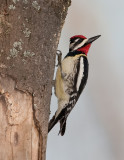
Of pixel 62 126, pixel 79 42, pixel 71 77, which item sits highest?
pixel 79 42

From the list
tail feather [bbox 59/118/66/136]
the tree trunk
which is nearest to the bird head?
tail feather [bbox 59/118/66/136]

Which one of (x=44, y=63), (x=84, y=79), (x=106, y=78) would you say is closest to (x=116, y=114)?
(x=106, y=78)

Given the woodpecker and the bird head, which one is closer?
the woodpecker

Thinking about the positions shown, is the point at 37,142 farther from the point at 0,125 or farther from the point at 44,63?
the point at 44,63

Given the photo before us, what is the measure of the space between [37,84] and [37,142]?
41cm

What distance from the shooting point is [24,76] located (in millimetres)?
2744

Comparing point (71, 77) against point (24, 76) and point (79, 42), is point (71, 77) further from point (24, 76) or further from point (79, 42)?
point (24, 76)

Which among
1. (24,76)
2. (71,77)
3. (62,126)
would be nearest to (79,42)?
(71,77)

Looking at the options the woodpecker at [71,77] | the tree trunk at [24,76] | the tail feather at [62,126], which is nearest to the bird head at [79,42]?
the woodpecker at [71,77]

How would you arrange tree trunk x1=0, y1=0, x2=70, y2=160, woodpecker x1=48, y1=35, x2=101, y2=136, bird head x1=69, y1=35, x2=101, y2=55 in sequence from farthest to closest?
bird head x1=69, y1=35, x2=101, y2=55
woodpecker x1=48, y1=35, x2=101, y2=136
tree trunk x1=0, y1=0, x2=70, y2=160

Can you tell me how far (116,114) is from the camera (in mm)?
5508

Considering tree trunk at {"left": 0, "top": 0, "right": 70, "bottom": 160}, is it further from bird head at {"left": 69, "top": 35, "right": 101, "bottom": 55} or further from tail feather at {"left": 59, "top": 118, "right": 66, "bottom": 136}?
bird head at {"left": 69, "top": 35, "right": 101, "bottom": 55}

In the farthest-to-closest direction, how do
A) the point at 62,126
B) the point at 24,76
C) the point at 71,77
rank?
the point at 71,77
the point at 62,126
the point at 24,76

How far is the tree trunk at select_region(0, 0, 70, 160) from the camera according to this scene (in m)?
2.67
